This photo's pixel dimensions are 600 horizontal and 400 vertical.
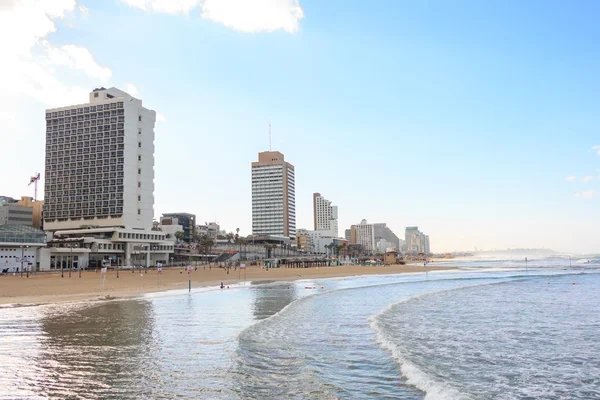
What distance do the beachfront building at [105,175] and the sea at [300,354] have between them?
98379 mm

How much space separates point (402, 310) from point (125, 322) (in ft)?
54.7

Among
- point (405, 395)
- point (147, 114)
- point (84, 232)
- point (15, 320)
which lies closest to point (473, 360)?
point (405, 395)

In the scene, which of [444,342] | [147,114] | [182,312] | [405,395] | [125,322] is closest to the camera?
[405,395]

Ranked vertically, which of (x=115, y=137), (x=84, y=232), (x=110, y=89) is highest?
(x=110, y=89)

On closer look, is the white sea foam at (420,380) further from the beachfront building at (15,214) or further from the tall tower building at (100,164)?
the beachfront building at (15,214)

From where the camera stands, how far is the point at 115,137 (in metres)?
128

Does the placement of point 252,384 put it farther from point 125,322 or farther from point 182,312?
point 182,312

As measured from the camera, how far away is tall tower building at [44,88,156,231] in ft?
413

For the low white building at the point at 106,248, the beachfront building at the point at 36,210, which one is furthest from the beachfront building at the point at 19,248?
the beachfront building at the point at 36,210

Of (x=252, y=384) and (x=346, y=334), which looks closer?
(x=252, y=384)

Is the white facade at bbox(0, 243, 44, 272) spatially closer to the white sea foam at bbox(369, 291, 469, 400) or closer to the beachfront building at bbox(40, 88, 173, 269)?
the beachfront building at bbox(40, 88, 173, 269)

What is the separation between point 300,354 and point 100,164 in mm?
127589

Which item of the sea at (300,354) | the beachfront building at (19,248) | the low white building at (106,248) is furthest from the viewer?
the low white building at (106,248)

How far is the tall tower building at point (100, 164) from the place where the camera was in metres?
126
